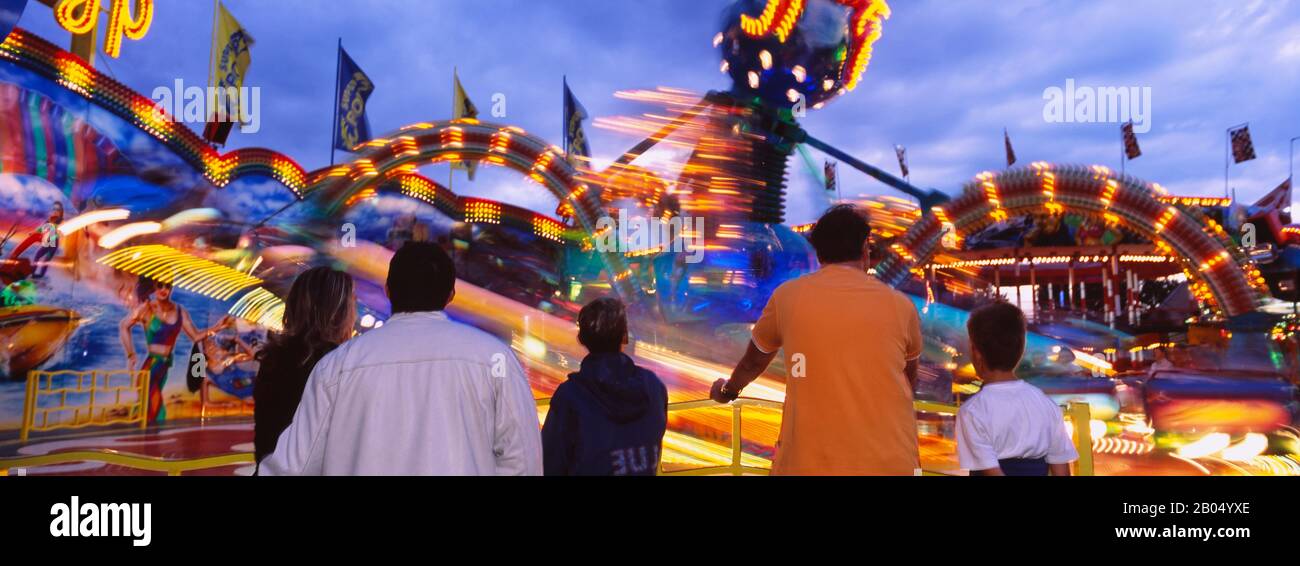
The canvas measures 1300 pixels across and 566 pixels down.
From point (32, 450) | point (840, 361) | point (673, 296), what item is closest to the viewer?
point (840, 361)

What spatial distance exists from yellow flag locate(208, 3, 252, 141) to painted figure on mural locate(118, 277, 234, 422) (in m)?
2.21

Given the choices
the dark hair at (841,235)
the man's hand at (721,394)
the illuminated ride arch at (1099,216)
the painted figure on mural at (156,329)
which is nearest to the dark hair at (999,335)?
the dark hair at (841,235)

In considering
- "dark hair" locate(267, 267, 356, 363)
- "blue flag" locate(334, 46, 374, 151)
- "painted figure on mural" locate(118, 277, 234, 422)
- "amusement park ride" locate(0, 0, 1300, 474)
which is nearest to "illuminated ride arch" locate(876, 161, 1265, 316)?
"amusement park ride" locate(0, 0, 1300, 474)

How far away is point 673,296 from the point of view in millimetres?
9688

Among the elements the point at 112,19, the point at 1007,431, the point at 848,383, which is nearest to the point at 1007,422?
the point at 1007,431

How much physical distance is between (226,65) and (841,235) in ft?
30.8

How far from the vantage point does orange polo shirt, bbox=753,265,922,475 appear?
2.15 metres

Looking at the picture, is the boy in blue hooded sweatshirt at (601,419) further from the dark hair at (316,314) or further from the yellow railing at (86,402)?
the yellow railing at (86,402)

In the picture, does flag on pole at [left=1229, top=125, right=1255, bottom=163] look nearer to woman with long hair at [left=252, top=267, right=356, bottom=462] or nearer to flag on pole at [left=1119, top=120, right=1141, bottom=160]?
flag on pole at [left=1119, top=120, right=1141, bottom=160]

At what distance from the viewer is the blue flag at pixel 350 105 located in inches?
395
